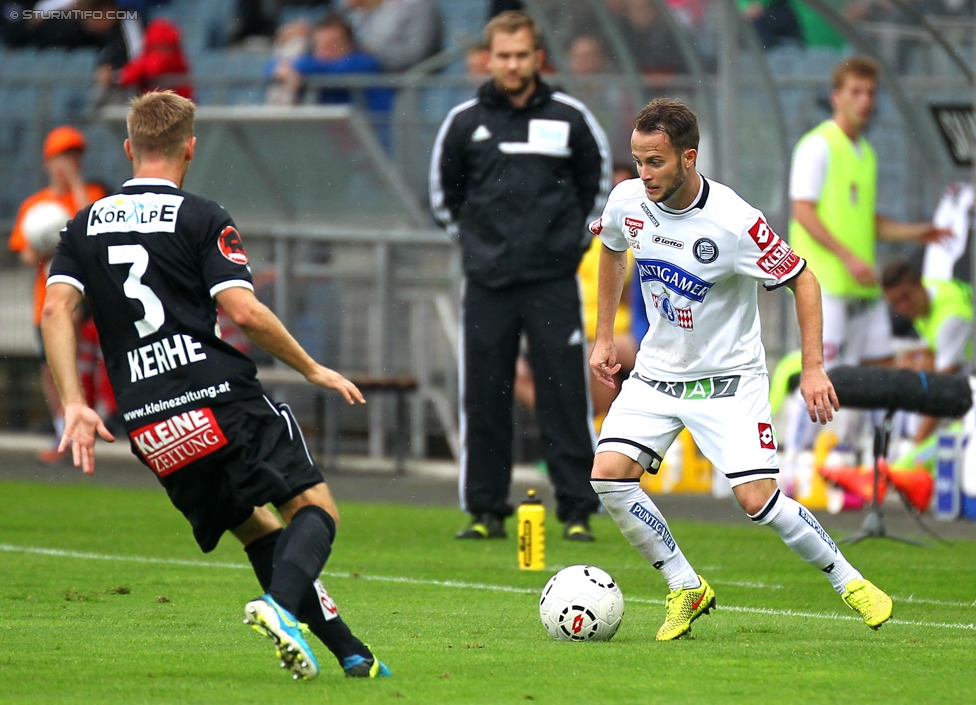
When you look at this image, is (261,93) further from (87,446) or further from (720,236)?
(87,446)

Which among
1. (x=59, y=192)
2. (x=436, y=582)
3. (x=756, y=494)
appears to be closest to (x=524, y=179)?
(x=436, y=582)

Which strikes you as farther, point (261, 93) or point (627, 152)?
point (261, 93)

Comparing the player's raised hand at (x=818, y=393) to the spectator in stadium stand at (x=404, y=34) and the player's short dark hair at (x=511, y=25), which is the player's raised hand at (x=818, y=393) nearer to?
the player's short dark hair at (x=511, y=25)

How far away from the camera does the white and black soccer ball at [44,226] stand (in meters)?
14.3

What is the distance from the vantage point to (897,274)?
12.3 metres

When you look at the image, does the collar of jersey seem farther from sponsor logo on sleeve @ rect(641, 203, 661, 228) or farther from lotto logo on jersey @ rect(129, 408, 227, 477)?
sponsor logo on sleeve @ rect(641, 203, 661, 228)

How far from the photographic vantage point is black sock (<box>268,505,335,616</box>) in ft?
16.2

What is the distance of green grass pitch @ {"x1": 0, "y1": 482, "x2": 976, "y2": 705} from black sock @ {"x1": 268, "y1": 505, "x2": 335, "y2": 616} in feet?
1.01

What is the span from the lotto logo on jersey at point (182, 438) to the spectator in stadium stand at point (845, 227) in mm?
7047

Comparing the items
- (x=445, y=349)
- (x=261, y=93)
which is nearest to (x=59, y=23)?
(x=261, y=93)

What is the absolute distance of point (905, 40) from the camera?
40.2 ft

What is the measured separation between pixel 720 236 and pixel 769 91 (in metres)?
6.40

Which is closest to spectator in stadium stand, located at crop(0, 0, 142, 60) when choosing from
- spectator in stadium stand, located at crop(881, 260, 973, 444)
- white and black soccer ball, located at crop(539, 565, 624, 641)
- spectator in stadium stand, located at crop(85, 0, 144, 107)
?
A: spectator in stadium stand, located at crop(85, 0, 144, 107)

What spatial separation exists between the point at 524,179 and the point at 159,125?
4431 millimetres
